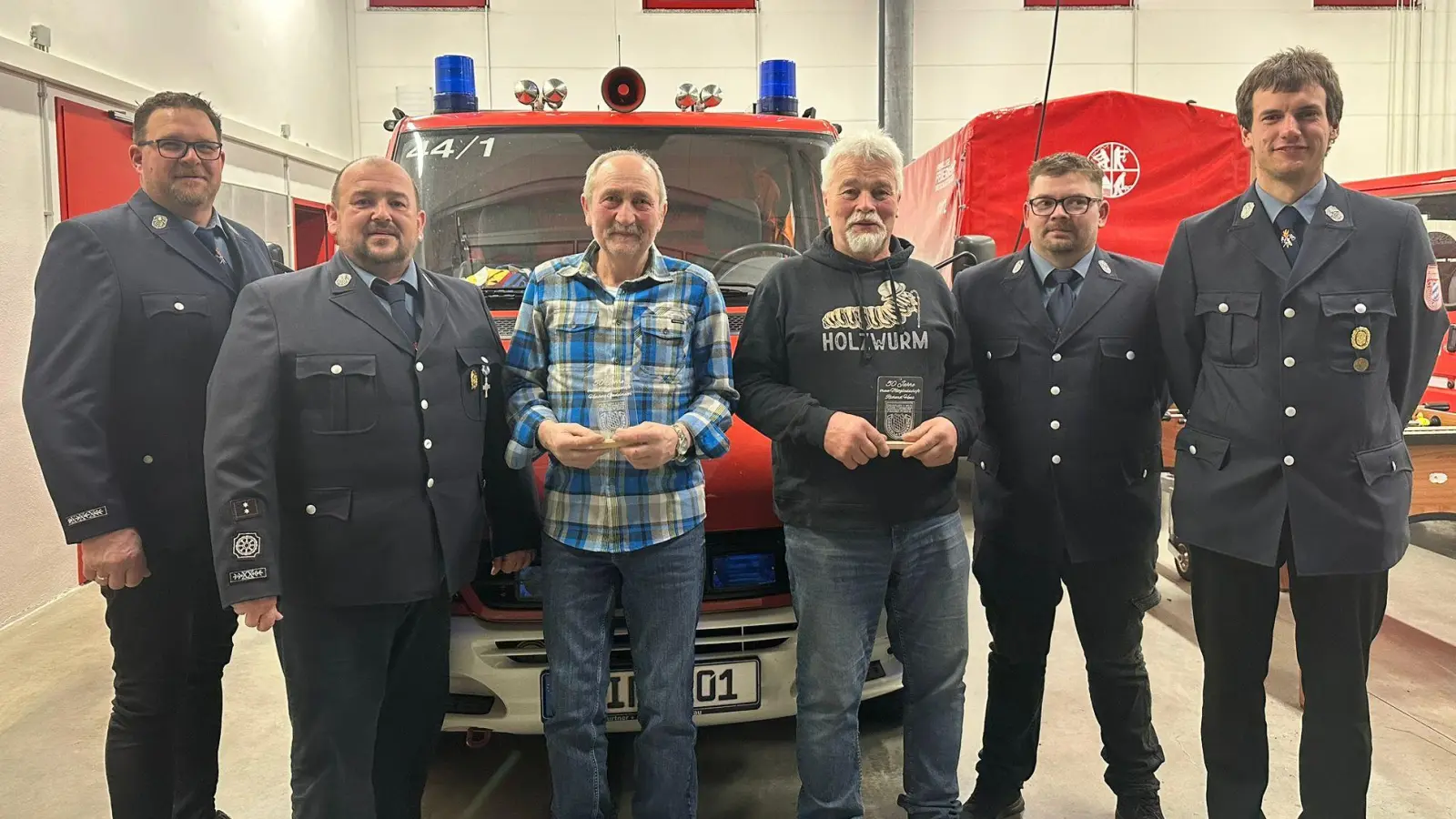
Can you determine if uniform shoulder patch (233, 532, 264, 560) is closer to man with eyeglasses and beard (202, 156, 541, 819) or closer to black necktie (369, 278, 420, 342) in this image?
man with eyeglasses and beard (202, 156, 541, 819)

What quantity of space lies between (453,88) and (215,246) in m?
1.52

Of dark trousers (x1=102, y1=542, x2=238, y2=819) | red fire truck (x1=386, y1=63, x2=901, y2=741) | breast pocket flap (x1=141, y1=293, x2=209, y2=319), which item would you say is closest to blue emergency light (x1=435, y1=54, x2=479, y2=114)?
red fire truck (x1=386, y1=63, x2=901, y2=741)

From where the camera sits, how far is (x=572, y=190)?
3.23m

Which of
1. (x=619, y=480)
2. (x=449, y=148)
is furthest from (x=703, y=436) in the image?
(x=449, y=148)

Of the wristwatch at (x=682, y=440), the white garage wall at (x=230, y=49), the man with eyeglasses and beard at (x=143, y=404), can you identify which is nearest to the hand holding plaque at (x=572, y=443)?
the wristwatch at (x=682, y=440)

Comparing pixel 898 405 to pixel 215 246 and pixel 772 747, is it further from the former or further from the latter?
pixel 215 246

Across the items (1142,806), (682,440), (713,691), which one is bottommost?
(1142,806)

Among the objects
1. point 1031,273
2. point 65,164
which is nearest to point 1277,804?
point 1031,273

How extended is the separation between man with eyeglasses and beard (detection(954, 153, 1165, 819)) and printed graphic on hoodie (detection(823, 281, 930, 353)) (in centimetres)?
23

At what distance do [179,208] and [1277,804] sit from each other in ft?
11.2

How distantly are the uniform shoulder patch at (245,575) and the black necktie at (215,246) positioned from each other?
825 millimetres

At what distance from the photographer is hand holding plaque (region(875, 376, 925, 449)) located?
208 cm

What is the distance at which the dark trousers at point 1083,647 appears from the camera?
2348 mm

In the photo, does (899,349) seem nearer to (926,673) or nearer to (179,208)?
(926,673)
